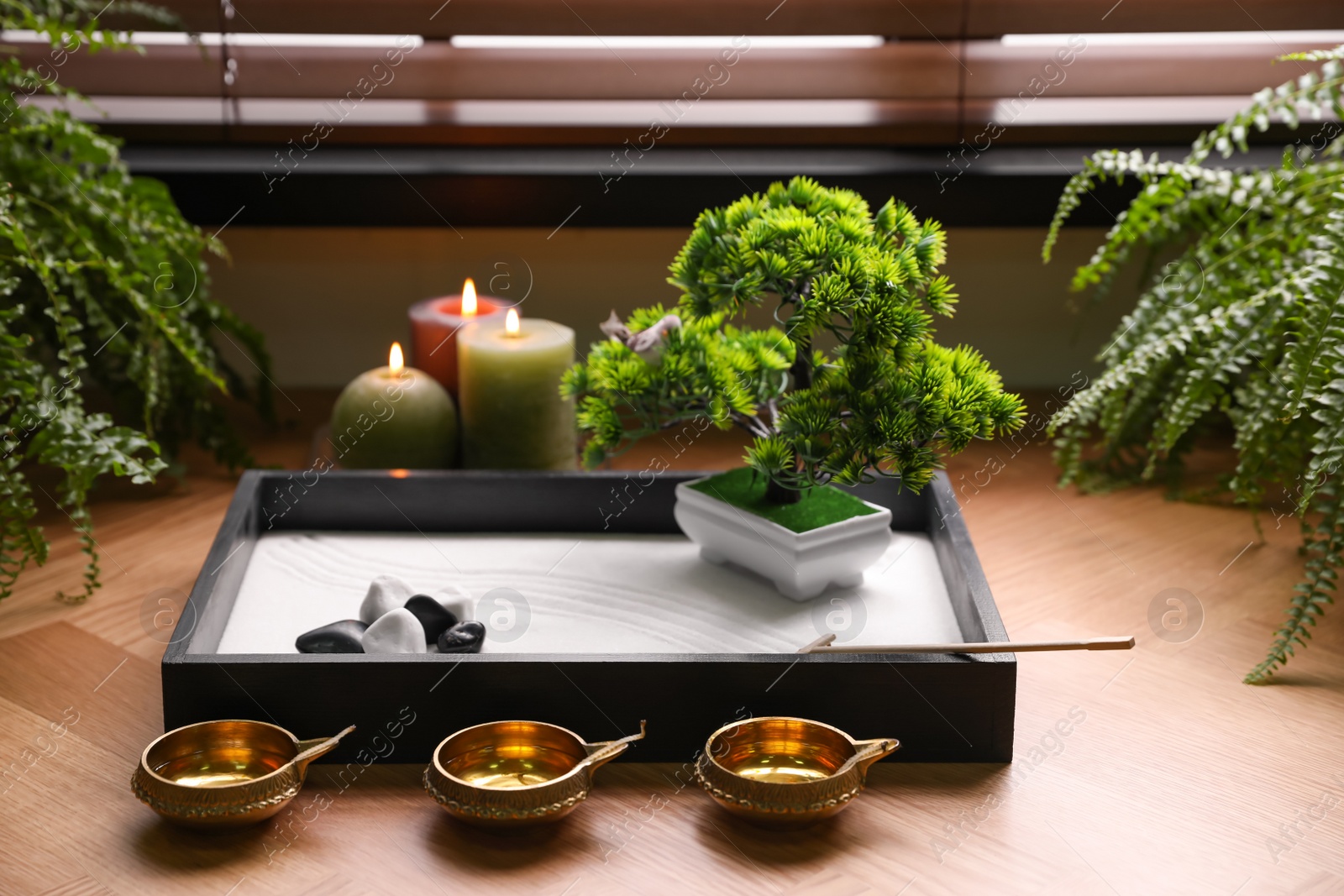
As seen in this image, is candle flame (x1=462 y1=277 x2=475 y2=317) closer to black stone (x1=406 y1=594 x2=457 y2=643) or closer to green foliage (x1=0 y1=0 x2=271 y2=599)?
green foliage (x1=0 y1=0 x2=271 y2=599)

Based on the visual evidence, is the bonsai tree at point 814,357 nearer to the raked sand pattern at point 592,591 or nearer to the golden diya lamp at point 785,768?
the raked sand pattern at point 592,591

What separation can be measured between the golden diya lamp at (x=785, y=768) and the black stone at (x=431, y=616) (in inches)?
8.5

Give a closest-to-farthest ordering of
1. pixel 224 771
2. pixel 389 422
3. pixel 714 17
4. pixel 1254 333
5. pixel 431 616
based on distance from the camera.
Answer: pixel 224 771
pixel 431 616
pixel 1254 333
pixel 389 422
pixel 714 17

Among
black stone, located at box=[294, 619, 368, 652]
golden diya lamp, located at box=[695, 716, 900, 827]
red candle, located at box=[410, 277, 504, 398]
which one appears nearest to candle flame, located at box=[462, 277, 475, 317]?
red candle, located at box=[410, 277, 504, 398]

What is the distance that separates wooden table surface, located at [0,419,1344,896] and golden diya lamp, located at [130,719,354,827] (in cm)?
2

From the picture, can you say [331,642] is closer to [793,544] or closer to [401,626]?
[401,626]

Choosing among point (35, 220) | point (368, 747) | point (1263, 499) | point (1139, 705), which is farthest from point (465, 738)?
point (1263, 499)

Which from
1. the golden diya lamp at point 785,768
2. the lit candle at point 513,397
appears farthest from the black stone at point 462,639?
the lit candle at point 513,397

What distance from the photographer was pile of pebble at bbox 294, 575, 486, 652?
32.4 inches

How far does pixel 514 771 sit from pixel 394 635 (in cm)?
14

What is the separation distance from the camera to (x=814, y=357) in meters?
0.94

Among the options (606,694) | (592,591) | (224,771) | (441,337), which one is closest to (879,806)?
(606,694)

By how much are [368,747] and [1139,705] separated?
0.52m

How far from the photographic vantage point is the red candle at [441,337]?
3.91 ft
